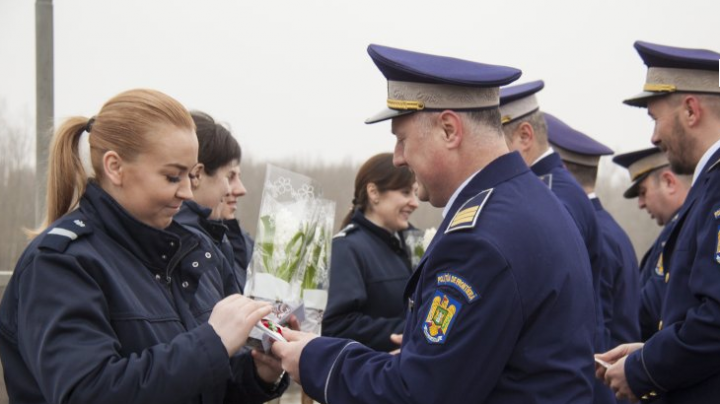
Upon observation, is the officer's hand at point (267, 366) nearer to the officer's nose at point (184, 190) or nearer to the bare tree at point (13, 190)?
the officer's nose at point (184, 190)

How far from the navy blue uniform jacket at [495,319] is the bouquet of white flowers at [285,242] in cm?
36

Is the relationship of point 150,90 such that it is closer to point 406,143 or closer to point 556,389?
point 406,143

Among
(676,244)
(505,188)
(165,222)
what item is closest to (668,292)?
(676,244)

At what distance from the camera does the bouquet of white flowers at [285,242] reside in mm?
2781

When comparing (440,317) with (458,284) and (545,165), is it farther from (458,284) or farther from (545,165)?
(545,165)

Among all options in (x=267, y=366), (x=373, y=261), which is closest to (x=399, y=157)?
(x=267, y=366)

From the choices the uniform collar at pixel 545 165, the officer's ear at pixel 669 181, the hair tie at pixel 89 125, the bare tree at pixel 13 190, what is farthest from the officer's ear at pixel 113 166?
the officer's ear at pixel 669 181

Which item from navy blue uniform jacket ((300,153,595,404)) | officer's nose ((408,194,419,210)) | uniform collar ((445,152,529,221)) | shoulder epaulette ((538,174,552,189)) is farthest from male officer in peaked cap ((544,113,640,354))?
navy blue uniform jacket ((300,153,595,404))

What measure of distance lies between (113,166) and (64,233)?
0.27 metres

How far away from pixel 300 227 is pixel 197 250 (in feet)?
1.12

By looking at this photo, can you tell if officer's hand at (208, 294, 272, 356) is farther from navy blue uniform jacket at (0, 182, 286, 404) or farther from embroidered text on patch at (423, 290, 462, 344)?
embroidered text on patch at (423, 290, 462, 344)

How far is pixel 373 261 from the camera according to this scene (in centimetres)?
496

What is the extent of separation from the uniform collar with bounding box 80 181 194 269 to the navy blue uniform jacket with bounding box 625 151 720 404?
178 cm

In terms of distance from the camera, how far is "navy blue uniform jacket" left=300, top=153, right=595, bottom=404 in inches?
90.4
